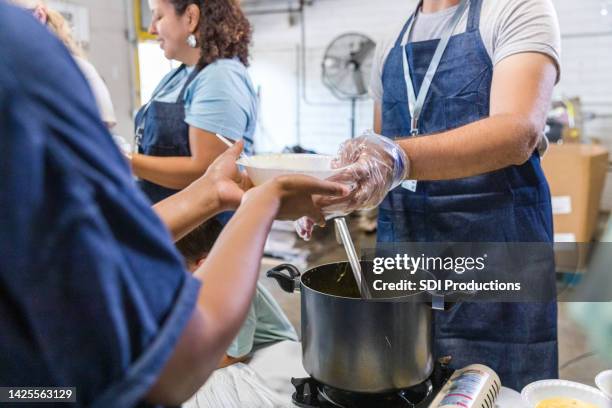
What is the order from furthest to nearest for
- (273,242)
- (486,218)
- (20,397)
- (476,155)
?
(273,242), (486,218), (476,155), (20,397)

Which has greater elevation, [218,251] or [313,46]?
[313,46]

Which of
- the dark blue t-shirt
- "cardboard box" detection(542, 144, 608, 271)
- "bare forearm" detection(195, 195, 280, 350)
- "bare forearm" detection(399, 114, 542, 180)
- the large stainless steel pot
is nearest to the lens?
the dark blue t-shirt

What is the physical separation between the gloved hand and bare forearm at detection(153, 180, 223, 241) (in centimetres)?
19

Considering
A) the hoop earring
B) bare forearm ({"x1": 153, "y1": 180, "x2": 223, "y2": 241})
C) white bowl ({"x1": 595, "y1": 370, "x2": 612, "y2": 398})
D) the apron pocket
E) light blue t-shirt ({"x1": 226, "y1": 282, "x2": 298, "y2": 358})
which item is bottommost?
light blue t-shirt ({"x1": 226, "y1": 282, "x2": 298, "y2": 358})

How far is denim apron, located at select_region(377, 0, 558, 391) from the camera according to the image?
3.56 feet

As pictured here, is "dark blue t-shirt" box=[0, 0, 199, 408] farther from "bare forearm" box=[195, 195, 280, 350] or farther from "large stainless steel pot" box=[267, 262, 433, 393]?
"large stainless steel pot" box=[267, 262, 433, 393]

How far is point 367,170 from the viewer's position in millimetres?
899

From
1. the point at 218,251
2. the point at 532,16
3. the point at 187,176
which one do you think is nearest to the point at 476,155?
the point at 532,16

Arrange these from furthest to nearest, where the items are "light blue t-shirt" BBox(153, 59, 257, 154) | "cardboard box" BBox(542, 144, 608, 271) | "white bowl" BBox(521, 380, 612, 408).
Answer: "cardboard box" BBox(542, 144, 608, 271), "light blue t-shirt" BBox(153, 59, 257, 154), "white bowl" BBox(521, 380, 612, 408)

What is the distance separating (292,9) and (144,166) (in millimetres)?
4835

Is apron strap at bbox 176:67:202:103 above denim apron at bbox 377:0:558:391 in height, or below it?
above

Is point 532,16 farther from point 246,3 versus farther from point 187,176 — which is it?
point 246,3

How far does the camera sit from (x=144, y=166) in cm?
140

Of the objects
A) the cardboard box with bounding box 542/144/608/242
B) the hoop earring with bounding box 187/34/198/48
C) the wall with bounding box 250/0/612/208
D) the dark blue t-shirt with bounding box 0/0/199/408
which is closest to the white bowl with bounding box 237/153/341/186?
the dark blue t-shirt with bounding box 0/0/199/408
